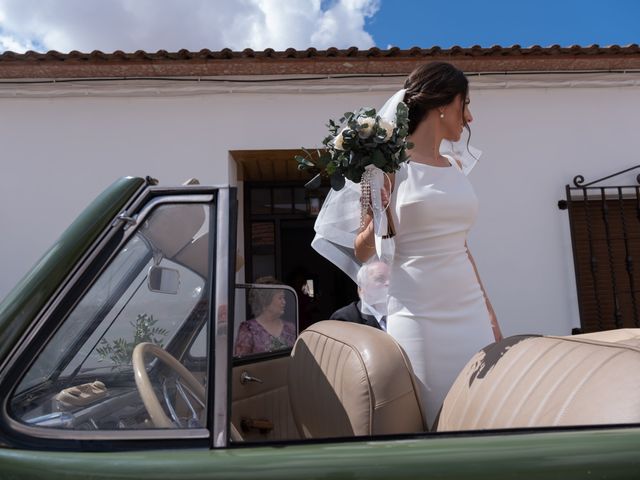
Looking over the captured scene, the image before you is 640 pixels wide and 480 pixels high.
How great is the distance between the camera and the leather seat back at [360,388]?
130 cm

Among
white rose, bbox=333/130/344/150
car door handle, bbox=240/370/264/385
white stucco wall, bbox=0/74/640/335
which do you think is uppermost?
white stucco wall, bbox=0/74/640/335

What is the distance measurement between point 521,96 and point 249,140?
317 centimetres

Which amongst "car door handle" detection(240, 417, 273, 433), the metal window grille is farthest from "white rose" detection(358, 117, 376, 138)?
the metal window grille

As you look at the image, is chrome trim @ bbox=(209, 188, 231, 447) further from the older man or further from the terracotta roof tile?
the terracotta roof tile

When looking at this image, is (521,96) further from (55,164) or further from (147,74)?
(55,164)

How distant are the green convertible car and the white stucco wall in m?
4.87

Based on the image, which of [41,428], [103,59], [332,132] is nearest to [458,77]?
[332,132]

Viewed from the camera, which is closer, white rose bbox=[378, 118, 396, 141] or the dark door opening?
white rose bbox=[378, 118, 396, 141]

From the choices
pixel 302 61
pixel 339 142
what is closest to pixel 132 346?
pixel 339 142

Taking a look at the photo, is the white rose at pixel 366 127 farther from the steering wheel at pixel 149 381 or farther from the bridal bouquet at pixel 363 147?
the steering wheel at pixel 149 381

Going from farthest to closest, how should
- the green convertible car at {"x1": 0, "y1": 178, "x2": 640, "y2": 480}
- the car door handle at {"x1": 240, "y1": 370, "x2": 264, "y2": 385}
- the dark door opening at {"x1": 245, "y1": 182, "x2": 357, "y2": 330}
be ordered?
1. the dark door opening at {"x1": 245, "y1": 182, "x2": 357, "y2": 330}
2. the car door handle at {"x1": 240, "y1": 370, "x2": 264, "y2": 385}
3. the green convertible car at {"x1": 0, "y1": 178, "x2": 640, "y2": 480}

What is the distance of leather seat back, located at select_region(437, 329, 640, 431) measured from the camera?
1.02 metres

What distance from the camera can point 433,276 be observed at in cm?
180

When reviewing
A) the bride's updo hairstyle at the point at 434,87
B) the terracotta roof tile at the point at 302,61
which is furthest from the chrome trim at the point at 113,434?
the terracotta roof tile at the point at 302,61
